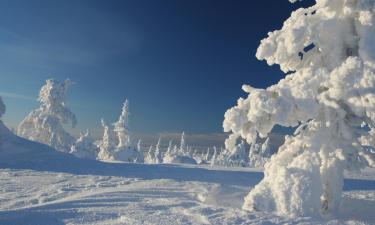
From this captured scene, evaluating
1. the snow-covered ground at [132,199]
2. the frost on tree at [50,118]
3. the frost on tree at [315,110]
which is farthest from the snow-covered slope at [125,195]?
the frost on tree at [50,118]

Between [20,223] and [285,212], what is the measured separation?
5.82 metres

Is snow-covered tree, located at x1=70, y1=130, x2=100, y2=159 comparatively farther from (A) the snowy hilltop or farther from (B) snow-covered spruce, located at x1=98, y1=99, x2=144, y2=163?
(A) the snowy hilltop

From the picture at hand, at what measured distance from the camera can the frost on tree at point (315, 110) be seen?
9.44 m

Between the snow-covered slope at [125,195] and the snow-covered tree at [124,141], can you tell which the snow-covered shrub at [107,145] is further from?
the snow-covered slope at [125,195]

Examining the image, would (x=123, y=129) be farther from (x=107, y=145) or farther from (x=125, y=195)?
(x=125, y=195)

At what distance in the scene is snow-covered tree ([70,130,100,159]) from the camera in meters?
57.2

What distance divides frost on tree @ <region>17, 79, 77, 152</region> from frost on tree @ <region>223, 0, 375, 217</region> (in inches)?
1851

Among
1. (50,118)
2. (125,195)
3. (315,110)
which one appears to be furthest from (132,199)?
(50,118)

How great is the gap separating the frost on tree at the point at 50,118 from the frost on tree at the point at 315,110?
47.0 m

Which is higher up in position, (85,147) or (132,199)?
(85,147)

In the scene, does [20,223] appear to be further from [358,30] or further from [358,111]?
[358,30]

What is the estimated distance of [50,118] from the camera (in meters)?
53.5

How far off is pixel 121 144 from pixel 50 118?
39.9 ft

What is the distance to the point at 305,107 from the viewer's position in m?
9.73
